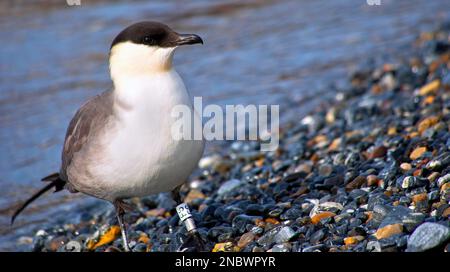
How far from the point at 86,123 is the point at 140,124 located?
1.95 feet

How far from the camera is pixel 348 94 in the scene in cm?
836

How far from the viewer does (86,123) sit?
4.77 meters

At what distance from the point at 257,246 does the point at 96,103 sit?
53.1 inches

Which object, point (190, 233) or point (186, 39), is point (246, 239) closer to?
point (190, 233)

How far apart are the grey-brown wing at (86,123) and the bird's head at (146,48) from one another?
252 millimetres

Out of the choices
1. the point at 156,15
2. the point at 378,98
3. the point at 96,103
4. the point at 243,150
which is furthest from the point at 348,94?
the point at 156,15

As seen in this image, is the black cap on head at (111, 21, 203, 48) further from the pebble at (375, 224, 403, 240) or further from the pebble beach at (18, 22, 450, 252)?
the pebble at (375, 224, 403, 240)

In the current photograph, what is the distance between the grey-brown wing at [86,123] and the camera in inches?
181

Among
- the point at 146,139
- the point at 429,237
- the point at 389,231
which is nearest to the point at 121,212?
the point at 146,139

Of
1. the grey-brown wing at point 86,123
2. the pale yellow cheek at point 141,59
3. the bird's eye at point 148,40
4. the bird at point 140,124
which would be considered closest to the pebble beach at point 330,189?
the bird at point 140,124

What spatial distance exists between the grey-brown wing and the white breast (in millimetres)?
165

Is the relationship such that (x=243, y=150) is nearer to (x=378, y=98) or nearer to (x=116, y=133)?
(x=378, y=98)

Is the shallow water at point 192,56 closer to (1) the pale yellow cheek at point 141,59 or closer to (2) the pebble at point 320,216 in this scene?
(1) the pale yellow cheek at point 141,59

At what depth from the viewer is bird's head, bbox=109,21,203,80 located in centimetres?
442
